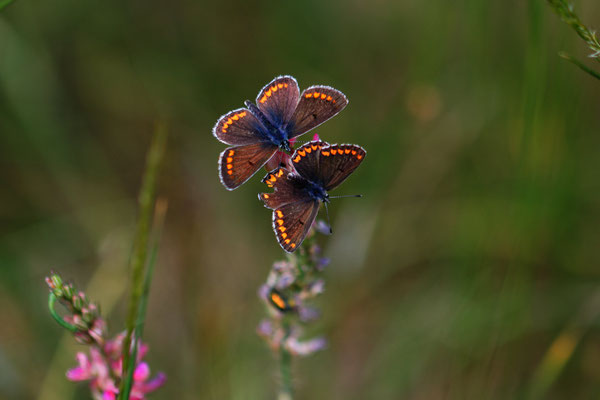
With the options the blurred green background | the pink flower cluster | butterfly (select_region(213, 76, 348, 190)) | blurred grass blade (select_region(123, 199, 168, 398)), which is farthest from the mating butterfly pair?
the blurred green background

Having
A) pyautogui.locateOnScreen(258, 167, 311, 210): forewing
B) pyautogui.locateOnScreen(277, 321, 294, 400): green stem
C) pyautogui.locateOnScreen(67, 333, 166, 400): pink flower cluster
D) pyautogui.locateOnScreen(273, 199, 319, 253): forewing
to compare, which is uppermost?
pyautogui.locateOnScreen(258, 167, 311, 210): forewing

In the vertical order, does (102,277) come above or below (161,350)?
above

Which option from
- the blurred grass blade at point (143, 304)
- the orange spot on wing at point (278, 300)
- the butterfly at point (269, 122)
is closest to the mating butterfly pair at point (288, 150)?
the butterfly at point (269, 122)

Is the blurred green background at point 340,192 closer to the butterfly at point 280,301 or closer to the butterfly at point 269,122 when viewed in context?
the butterfly at point 280,301

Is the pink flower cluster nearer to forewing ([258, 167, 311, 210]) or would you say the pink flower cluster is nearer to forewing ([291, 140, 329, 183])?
forewing ([258, 167, 311, 210])

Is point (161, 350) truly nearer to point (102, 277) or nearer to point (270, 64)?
point (102, 277)

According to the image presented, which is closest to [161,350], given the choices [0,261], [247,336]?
[247,336]

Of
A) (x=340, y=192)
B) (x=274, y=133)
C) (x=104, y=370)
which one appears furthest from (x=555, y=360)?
(x=104, y=370)
